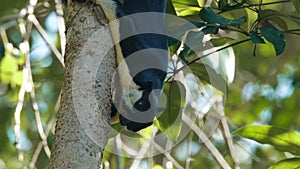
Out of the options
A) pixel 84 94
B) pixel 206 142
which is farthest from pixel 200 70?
pixel 84 94

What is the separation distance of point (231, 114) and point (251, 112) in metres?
0.10

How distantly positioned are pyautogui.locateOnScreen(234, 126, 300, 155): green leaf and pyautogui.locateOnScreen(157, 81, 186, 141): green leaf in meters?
0.17

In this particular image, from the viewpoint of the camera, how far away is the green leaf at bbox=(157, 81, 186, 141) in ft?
5.30

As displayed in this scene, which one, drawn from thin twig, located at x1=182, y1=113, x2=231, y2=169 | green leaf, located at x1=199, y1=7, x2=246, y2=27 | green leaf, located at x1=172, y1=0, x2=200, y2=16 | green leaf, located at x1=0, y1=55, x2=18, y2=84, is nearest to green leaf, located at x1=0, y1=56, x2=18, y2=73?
green leaf, located at x1=0, y1=55, x2=18, y2=84

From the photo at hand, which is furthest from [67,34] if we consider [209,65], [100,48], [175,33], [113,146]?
[113,146]

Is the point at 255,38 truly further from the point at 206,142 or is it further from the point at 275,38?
the point at 206,142

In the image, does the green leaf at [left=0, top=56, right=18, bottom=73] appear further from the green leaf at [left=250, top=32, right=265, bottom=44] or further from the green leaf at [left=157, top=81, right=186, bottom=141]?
the green leaf at [left=250, top=32, right=265, bottom=44]

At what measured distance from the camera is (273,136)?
1554 mm

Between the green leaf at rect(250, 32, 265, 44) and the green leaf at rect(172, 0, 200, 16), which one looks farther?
the green leaf at rect(172, 0, 200, 16)

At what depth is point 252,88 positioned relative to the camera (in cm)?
293

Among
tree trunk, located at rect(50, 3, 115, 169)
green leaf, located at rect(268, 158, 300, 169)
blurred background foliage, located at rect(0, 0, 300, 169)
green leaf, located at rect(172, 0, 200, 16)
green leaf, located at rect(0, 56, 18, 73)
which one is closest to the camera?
tree trunk, located at rect(50, 3, 115, 169)

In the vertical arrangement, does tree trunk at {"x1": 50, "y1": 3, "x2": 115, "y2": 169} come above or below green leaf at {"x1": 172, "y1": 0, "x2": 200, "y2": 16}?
above

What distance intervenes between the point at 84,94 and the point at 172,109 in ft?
1.82

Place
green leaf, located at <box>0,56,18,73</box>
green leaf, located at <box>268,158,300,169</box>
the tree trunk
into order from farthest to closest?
green leaf, located at <box>0,56,18,73</box> → green leaf, located at <box>268,158,300,169</box> → the tree trunk
